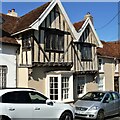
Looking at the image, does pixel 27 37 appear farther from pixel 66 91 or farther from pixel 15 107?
pixel 15 107

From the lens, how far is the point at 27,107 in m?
9.70

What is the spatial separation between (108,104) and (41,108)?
537cm

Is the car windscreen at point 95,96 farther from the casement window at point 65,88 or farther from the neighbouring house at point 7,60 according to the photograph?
the neighbouring house at point 7,60

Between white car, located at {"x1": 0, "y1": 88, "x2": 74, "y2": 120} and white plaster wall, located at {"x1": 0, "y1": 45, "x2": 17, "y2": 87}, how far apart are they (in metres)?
6.31

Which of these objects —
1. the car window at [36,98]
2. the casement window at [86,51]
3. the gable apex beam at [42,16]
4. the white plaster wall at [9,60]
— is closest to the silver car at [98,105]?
the car window at [36,98]

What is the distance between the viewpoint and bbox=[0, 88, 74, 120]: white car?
920 cm

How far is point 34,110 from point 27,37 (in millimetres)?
7895

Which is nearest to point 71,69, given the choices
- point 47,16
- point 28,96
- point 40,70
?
point 40,70

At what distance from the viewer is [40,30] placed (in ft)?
56.1

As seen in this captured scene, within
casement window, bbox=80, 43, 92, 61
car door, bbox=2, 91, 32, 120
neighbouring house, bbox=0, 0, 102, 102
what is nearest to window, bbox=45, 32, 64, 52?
neighbouring house, bbox=0, 0, 102, 102

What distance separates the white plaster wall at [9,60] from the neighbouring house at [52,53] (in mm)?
397

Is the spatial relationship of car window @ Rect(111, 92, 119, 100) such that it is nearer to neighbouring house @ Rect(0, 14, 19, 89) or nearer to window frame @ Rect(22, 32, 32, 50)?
window frame @ Rect(22, 32, 32, 50)

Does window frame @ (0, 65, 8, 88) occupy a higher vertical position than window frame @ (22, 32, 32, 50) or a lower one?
lower

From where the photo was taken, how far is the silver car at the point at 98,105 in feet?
44.2
